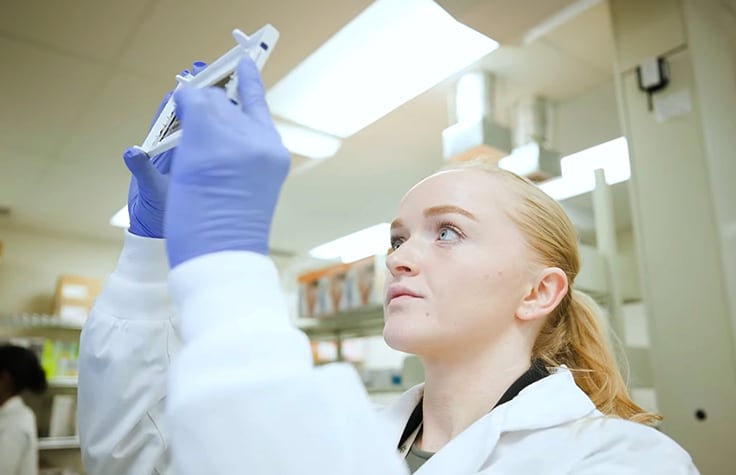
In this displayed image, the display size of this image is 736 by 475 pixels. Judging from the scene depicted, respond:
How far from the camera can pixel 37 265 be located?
16.5 feet

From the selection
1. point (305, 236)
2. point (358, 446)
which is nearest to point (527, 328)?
point (358, 446)

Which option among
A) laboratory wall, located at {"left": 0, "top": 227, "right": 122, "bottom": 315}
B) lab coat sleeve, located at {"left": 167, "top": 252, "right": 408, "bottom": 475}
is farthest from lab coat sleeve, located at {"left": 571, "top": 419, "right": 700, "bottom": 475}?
laboratory wall, located at {"left": 0, "top": 227, "right": 122, "bottom": 315}

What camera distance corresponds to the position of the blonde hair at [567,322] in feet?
3.48

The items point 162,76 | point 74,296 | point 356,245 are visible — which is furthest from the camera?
point 356,245

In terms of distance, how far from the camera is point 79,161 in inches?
139

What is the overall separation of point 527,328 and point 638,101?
1.44 meters

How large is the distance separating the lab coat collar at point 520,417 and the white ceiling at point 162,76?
163cm

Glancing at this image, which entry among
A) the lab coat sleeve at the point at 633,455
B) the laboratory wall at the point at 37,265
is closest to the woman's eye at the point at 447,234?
the lab coat sleeve at the point at 633,455

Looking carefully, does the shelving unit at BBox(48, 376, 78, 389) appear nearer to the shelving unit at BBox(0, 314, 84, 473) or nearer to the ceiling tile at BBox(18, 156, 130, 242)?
the shelving unit at BBox(0, 314, 84, 473)

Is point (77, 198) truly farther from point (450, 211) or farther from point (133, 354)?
point (450, 211)

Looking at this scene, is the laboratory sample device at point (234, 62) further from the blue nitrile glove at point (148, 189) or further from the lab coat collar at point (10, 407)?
the lab coat collar at point (10, 407)

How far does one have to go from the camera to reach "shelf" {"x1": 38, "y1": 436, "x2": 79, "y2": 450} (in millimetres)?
4254

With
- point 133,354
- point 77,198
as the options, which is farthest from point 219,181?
point 77,198

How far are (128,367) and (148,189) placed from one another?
32 cm
